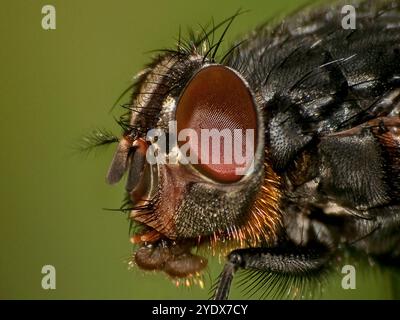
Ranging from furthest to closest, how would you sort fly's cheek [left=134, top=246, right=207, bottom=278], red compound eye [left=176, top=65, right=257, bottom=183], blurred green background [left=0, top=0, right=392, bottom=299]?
blurred green background [left=0, top=0, right=392, bottom=299], fly's cheek [left=134, top=246, right=207, bottom=278], red compound eye [left=176, top=65, right=257, bottom=183]

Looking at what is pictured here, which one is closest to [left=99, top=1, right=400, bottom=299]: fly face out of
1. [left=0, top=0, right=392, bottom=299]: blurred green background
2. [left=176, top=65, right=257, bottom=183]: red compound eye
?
[left=176, top=65, right=257, bottom=183]: red compound eye

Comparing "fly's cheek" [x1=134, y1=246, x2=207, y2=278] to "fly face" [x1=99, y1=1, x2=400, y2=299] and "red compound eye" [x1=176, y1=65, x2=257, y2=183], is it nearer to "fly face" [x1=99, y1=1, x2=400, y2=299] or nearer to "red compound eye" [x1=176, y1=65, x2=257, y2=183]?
"fly face" [x1=99, y1=1, x2=400, y2=299]

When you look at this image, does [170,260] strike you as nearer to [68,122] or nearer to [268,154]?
[268,154]

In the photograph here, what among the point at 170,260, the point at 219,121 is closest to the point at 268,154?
the point at 219,121

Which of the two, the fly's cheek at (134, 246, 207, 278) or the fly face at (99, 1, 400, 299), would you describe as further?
the fly's cheek at (134, 246, 207, 278)

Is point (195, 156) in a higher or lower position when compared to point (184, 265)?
higher

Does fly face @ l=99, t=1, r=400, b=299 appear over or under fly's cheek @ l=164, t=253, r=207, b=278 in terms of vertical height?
over
